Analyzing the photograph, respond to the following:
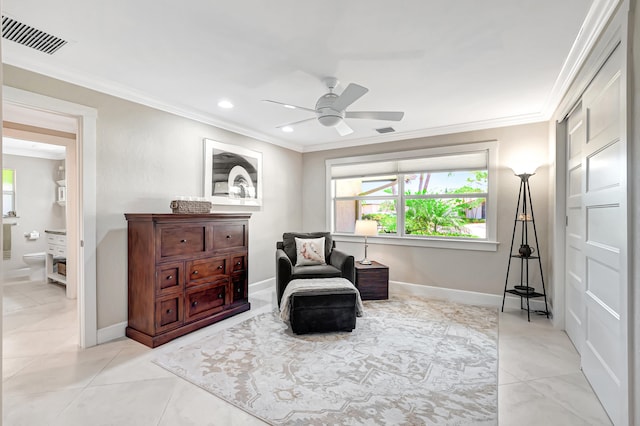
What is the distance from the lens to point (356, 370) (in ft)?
8.45

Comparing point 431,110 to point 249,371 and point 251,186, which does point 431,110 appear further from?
point 249,371

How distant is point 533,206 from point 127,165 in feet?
15.2

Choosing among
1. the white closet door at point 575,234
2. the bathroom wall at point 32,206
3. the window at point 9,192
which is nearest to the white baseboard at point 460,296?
the white closet door at point 575,234

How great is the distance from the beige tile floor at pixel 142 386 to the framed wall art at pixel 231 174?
5.77ft

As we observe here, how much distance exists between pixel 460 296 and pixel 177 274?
3.56 metres

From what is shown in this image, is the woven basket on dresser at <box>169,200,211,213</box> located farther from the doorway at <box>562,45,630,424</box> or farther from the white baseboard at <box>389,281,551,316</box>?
the doorway at <box>562,45,630,424</box>

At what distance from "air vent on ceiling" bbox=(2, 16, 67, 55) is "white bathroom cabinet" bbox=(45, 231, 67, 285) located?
12.3 feet

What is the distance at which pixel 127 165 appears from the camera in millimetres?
3338

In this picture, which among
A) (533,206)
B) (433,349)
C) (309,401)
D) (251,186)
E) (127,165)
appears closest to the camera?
(309,401)

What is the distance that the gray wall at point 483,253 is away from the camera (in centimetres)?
402

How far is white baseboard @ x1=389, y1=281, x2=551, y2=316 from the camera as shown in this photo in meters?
4.13

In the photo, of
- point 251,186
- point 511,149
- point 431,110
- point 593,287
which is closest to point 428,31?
point 431,110

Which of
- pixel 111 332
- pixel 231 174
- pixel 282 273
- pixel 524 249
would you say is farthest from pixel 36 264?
pixel 524 249

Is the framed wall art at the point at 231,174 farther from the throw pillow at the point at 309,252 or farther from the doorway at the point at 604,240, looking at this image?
the doorway at the point at 604,240
